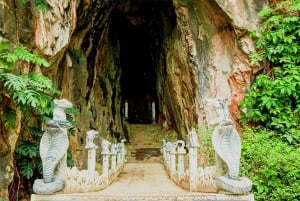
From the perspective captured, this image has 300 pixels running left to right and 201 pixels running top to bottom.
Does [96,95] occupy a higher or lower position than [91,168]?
higher

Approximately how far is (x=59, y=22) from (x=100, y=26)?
5.07 m

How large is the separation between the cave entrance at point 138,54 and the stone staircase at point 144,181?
3.02 metres

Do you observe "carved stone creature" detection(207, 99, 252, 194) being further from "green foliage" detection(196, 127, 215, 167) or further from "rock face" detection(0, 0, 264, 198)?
"rock face" detection(0, 0, 264, 198)

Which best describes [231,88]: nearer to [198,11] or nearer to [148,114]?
[198,11]

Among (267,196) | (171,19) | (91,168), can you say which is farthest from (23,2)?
(171,19)

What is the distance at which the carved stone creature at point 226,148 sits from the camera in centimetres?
367

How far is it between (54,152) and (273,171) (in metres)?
3.65

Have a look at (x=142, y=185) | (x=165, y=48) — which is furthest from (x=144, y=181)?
(x=165, y=48)

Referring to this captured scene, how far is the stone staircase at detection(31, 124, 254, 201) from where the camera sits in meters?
3.48

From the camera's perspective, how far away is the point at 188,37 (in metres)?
9.19

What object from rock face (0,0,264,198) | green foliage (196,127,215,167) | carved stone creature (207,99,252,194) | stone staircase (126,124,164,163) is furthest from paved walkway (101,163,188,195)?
stone staircase (126,124,164,163)

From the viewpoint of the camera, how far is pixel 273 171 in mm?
5496

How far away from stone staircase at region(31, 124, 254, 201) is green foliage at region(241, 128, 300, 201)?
1.31 metres

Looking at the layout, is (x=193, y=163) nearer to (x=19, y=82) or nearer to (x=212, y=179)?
(x=212, y=179)
